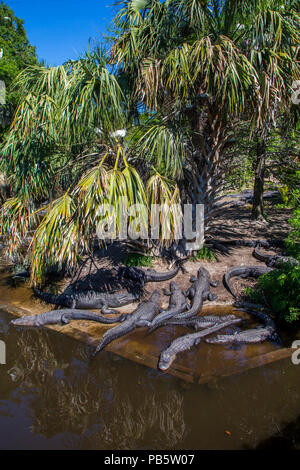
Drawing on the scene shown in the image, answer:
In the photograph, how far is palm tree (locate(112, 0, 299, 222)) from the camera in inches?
226

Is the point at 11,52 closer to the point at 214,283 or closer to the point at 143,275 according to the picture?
the point at 143,275

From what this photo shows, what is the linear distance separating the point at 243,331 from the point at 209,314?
104 centimetres

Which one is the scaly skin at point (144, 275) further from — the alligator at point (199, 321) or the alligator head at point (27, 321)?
the alligator head at point (27, 321)

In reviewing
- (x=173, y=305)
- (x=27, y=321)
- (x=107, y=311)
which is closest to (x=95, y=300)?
(x=107, y=311)

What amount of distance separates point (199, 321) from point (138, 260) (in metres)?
2.78

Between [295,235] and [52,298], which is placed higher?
[295,235]

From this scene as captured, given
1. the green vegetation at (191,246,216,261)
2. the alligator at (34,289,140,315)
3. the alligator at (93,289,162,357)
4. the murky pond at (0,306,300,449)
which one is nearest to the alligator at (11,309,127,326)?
the alligator at (93,289,162,357)

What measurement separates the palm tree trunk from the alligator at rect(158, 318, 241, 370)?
214 inches

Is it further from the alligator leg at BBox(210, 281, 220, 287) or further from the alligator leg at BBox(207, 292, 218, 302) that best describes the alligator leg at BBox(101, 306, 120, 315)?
the alligator leg at BBox(210, 281, 220, 287)

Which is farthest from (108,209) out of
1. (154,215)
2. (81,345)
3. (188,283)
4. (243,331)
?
(188,283)

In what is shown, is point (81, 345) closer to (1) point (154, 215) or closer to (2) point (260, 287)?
(1) point (154, 215)

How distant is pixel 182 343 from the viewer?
5.32 meters

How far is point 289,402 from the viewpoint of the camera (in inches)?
161

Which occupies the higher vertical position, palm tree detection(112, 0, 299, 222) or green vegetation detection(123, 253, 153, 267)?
palm tree detection(112, 0, 299, 222)
